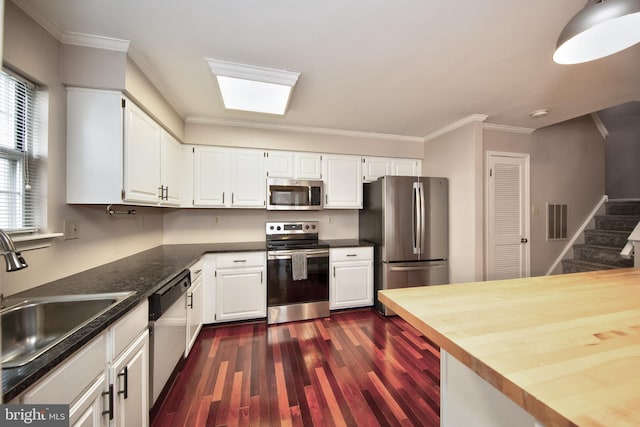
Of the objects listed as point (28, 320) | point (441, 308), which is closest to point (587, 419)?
point (441, 308)

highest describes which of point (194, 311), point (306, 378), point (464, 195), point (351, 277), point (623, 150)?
point (623, 150)

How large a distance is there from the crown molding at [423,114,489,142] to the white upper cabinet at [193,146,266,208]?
7.69ft

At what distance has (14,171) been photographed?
131 centimetres

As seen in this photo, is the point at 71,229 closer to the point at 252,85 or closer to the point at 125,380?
the point at 125,380

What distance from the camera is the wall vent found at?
3.26m

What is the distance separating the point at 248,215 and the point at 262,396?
2.09 m

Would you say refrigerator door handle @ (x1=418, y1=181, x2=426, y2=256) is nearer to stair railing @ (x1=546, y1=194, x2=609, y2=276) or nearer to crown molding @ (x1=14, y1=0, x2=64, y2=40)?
stair railing @ (x1=546, y1=194, x2=609, y2=276)

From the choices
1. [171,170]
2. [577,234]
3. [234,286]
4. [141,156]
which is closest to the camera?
[141,156]

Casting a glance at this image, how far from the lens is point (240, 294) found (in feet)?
8.65

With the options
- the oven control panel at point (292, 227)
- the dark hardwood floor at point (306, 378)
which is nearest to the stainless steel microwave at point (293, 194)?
the oven control panel at point (292, 227)

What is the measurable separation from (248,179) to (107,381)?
2.24m

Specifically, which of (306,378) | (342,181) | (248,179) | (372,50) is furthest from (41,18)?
(306,378)

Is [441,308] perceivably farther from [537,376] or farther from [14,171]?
[14,171]

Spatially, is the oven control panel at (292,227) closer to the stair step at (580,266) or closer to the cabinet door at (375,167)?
the cabinet door at (375,167)
